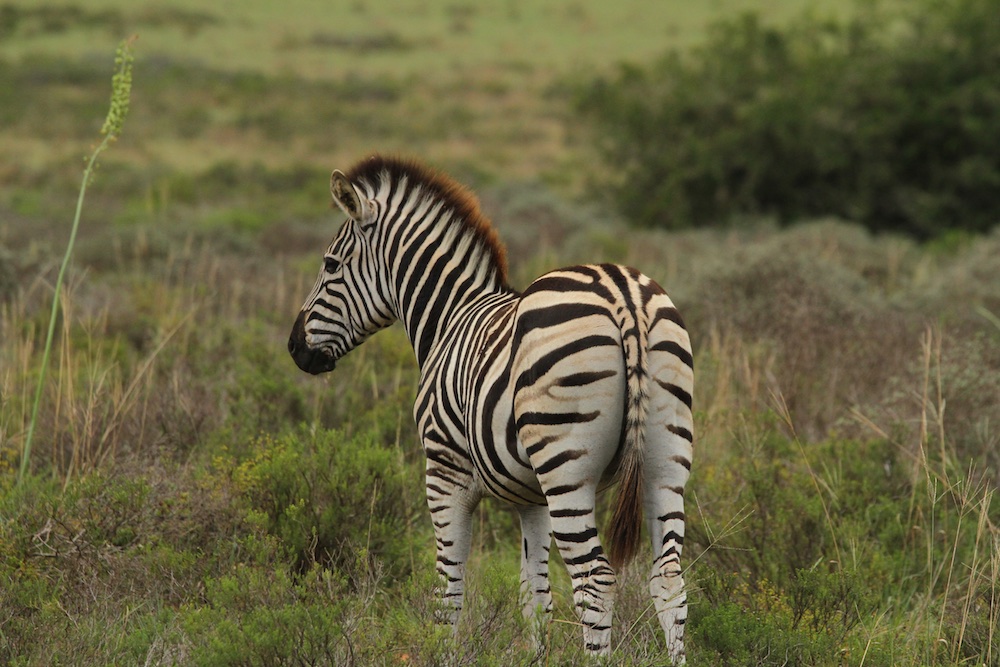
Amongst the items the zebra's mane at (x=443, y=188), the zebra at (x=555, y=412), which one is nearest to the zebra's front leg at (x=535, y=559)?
the zebra at (x=555, y=412)

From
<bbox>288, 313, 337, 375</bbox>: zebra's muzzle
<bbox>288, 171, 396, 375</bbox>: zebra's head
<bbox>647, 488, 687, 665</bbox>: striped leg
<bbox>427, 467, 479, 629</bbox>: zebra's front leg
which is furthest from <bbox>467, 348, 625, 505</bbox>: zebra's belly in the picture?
<bbox>288, 313, 337, 375</bbox>: zebra's muzzle

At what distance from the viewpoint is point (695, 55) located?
62.0 feet

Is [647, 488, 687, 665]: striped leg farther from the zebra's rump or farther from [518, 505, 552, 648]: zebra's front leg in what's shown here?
[518, 505, 552, 648]: zebra's front leg

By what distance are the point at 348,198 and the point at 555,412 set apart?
162cm

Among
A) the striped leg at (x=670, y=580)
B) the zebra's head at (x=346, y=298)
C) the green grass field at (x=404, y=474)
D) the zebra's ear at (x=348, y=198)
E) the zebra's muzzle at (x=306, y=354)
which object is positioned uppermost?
the zebra's ear at (x=348, y=198)

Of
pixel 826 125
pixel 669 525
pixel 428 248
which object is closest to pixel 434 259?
pixel 428 248

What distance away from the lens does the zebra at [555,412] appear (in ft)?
11.2

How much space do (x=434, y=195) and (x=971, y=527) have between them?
3009mm

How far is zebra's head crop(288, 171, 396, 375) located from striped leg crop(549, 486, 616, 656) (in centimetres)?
157

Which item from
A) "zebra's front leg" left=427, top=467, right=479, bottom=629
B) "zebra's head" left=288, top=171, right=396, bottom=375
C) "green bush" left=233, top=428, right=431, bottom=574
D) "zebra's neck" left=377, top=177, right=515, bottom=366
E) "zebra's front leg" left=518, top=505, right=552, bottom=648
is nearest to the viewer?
"zebra's front leg" left=427, top=467, right=479, bottom=629

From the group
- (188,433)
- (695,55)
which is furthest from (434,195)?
(695,55)

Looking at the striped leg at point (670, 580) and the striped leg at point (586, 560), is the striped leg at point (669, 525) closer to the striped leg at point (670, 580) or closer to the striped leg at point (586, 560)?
the striped leg at point (670, 580)

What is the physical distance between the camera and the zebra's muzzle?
4.79 meters

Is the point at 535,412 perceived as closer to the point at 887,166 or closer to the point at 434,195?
the point at 434,195
